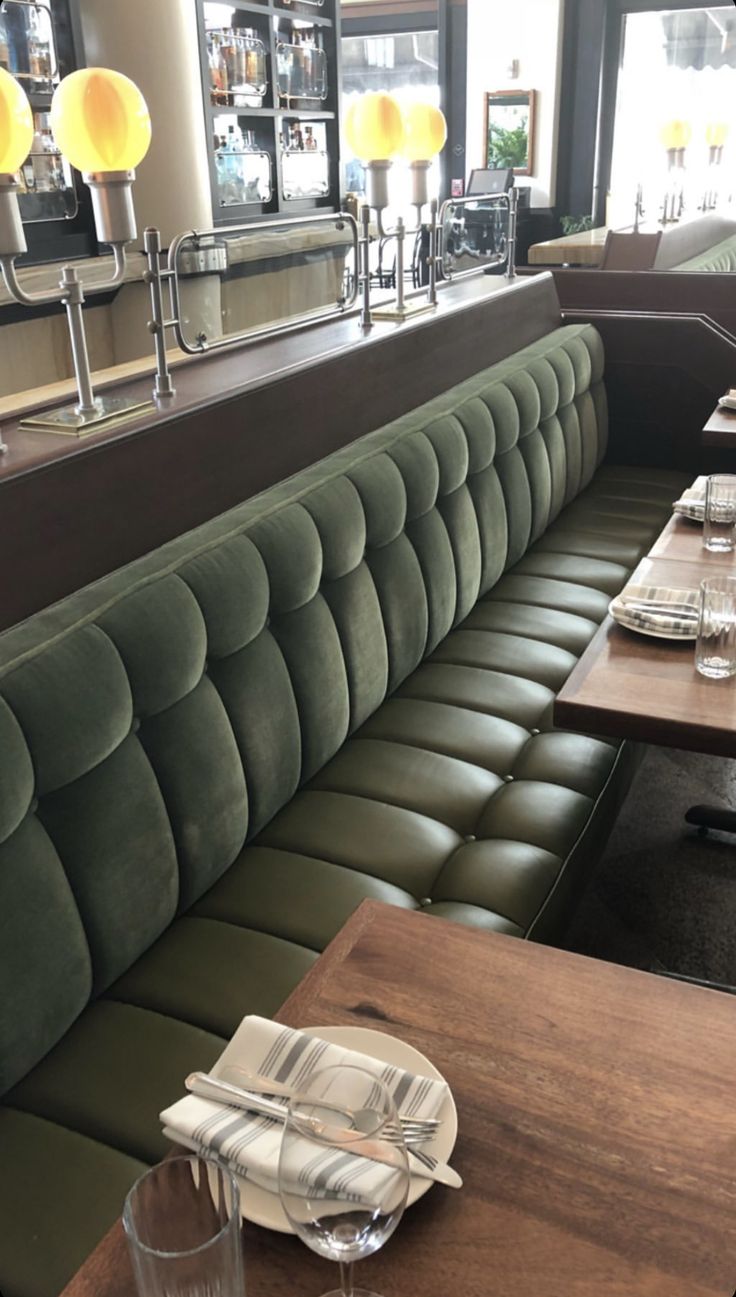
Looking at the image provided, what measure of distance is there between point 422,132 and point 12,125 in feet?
5.15

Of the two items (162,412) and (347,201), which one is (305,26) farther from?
(162,412)

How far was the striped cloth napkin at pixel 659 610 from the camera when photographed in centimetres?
180

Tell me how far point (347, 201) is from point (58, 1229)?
6.91 m

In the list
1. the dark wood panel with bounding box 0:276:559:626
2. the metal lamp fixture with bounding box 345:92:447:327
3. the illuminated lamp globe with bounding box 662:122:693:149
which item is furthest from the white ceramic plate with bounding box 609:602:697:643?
the illuminated lamp globe with bounding box 662:122:693:149

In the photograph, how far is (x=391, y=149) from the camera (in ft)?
8.39

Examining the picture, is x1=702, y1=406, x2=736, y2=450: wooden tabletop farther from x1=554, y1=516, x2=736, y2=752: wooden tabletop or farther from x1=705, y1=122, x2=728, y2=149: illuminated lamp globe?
x1=705, y1=122, x2=728, y2=149: illuminated lamp globe

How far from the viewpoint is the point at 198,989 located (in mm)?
1408

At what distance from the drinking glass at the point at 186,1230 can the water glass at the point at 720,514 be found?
1768 millimetres

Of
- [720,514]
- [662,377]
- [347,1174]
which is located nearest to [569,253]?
[662,377]

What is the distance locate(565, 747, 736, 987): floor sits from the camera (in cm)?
214

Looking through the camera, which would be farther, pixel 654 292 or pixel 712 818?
pixel 654 292

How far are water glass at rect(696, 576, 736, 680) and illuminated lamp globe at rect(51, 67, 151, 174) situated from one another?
1.16 m

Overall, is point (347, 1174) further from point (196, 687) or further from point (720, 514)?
point (720, 514)

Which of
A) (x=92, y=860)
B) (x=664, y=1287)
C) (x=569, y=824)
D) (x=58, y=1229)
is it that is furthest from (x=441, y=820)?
(x=664, y=1287)
